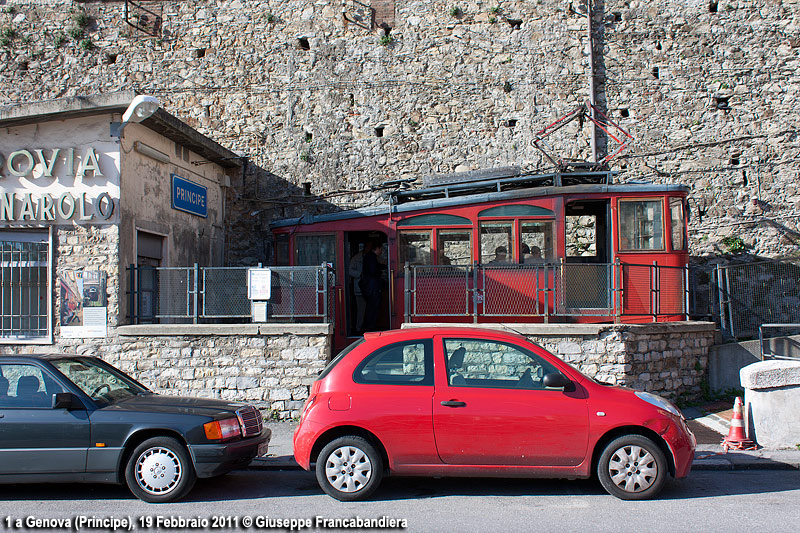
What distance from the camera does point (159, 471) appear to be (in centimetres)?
586

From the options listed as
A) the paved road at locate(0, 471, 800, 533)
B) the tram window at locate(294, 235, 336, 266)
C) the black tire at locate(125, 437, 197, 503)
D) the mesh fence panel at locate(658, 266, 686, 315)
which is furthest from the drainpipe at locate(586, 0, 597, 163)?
the black tire at locate(125, 437, 197, 503)

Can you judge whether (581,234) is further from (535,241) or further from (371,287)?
(371,287)

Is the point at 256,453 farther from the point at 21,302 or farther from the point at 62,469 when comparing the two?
the point at 21,302

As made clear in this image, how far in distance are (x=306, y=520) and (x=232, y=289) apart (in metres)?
5.56

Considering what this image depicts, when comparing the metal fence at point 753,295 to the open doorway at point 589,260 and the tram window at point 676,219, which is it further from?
the open doorway at point 589,260

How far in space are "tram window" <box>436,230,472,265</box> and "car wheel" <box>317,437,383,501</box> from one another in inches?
233

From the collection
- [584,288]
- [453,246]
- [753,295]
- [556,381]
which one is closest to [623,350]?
[584,288]

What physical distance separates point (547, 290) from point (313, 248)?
458 centimetres

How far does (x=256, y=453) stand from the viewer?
253 inches

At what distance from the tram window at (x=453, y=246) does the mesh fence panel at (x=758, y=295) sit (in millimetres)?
5275

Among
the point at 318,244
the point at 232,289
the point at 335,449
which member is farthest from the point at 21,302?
the point at 335,449

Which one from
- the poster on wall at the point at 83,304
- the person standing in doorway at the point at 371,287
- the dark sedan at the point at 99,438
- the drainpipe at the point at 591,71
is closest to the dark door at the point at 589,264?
the drainpipe at the point at 591,71

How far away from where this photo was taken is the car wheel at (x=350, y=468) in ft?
19.1

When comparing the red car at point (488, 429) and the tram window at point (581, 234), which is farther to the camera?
the tram window at point (581, 234)
